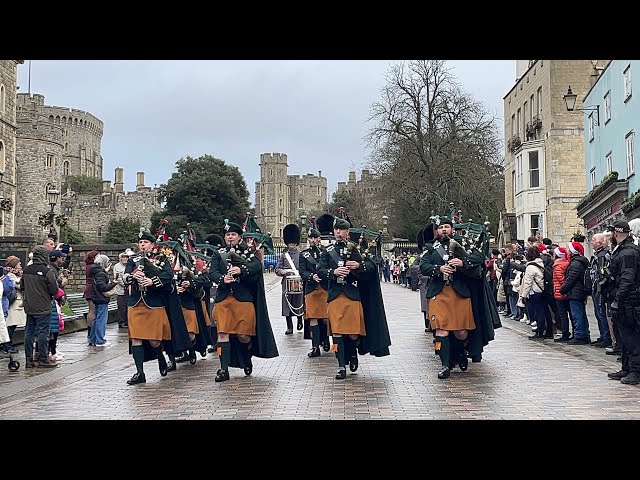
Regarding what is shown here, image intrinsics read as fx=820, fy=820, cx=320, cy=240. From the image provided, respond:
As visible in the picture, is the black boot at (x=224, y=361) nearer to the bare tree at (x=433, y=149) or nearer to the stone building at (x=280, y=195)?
the bare tree at (x=433, y=149)

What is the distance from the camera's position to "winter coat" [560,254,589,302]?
14.4 m

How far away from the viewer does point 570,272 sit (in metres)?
14.5

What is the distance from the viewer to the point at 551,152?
126 ft

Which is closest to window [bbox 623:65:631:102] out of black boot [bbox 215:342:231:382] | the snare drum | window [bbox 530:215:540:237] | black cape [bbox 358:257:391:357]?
the snare drum

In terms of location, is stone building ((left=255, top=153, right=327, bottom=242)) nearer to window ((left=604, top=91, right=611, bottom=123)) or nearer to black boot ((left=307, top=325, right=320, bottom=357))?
window ((left=604, top=91, right=611, bottom=123))

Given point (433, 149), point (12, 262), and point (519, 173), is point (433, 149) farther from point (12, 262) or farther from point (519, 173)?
point (12, 262)

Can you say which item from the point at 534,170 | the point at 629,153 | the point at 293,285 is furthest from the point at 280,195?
the point at 293,285

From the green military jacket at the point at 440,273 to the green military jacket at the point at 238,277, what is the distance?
2337 millimetres

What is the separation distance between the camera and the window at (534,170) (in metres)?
40.5

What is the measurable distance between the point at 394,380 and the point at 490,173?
45.0m

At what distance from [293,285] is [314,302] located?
3548mm

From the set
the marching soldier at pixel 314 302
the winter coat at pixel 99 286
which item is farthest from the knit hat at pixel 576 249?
the winter coat at pixel 99 286
